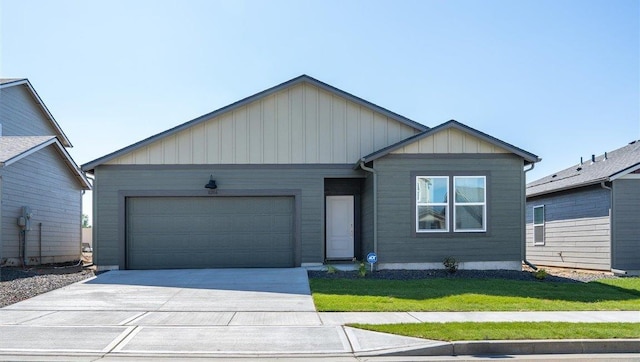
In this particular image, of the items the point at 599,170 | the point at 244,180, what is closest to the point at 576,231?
the point at 599,170

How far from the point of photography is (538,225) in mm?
20406

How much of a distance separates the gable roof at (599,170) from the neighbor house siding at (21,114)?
66.5ft

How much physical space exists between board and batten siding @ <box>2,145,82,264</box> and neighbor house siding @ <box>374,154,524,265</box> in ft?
36.8

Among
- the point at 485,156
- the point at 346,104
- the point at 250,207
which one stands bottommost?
the point at 250,207

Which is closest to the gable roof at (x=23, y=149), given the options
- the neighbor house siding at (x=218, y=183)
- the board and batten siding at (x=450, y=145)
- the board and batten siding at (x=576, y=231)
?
the neighbor house siding at (x=218, y=183)

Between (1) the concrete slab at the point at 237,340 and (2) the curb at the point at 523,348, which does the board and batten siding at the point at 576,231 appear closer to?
(2) the curb at the point at 523,348

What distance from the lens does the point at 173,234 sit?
1573 centimetres

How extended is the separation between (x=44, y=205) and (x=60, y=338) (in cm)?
1361

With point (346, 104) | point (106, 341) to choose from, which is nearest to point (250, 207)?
point (346, 104)

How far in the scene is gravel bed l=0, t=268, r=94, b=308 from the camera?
1092 cm

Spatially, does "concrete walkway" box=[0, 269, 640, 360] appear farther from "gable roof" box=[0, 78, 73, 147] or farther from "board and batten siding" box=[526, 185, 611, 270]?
"gable roof" box=[0, 78, 73, 147]

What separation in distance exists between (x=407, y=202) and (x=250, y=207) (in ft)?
14.5

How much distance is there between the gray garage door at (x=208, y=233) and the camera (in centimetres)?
1569

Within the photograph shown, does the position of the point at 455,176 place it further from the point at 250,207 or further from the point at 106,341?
the point at 106,341
